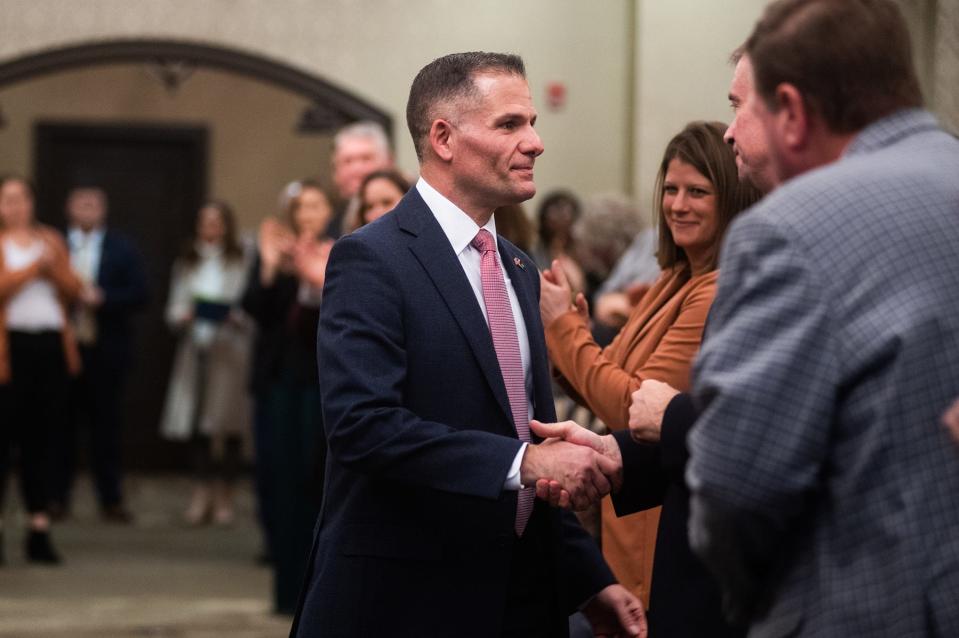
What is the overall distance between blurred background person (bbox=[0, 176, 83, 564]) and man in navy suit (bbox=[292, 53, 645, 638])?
5419 mm

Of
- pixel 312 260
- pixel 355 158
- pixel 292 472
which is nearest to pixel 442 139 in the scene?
pixel 312 260

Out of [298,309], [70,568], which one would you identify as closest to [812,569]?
[298,309]

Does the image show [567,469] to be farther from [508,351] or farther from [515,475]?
[508,351]

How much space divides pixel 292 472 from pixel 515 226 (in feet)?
7.06

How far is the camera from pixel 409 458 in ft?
8.23

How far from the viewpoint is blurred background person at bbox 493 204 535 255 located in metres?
4.57

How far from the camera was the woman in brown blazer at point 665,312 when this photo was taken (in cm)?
303

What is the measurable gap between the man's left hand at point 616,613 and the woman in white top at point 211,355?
671cm

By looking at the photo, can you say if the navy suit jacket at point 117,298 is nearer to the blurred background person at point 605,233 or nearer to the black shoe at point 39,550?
the black shoe at point 39,550

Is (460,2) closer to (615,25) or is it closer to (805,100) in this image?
(615,25)

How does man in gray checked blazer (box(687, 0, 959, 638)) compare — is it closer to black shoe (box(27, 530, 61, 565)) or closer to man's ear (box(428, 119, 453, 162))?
man's ear (box(428, 119, 453, 162))

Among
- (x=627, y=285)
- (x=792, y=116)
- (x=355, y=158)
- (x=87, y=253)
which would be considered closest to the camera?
(x=792, y=116)

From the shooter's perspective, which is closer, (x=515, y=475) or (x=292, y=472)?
(x=515, y=475)

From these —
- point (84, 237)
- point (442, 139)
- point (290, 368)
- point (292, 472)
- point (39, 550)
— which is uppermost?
point (442, 139)
